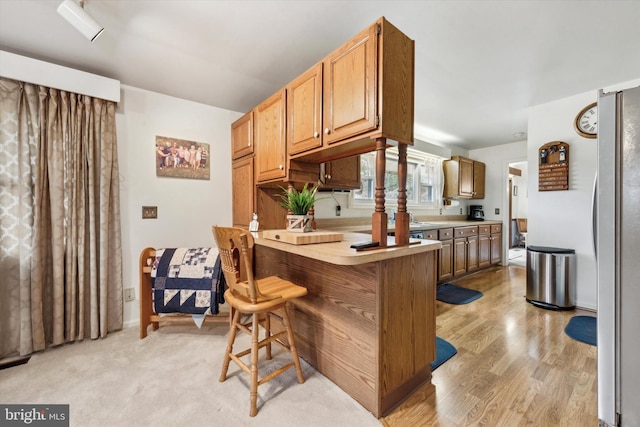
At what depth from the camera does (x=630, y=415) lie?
1.03 meters

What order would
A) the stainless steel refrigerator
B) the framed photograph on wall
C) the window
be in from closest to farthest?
the stainless steel refrigerator < the framed photograph on wall < the window

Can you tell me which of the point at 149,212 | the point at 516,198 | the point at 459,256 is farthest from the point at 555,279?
the point at 516,198

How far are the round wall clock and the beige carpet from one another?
3.63m

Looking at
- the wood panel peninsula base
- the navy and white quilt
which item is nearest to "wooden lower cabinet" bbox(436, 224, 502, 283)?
the wood panel peninsula base

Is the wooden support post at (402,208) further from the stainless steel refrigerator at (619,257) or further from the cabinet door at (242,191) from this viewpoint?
the cabinet door at (242,191)

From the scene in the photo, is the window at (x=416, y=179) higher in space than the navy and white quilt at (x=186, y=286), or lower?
higher

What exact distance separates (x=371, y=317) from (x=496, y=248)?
15.2 feet

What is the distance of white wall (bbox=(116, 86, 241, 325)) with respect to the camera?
2467mm

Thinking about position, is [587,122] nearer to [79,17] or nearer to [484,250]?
[484,250]

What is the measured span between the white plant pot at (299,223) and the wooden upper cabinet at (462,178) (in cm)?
387

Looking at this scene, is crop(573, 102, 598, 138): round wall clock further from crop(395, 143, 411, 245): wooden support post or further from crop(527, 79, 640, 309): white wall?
crop(395, 143, 411, 245): wooden support post

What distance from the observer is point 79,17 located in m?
1.42

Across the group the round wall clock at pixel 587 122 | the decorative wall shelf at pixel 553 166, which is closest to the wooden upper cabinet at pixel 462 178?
the decorative wall shelf at pixel 553 166

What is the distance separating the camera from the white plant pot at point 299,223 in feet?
5.84
